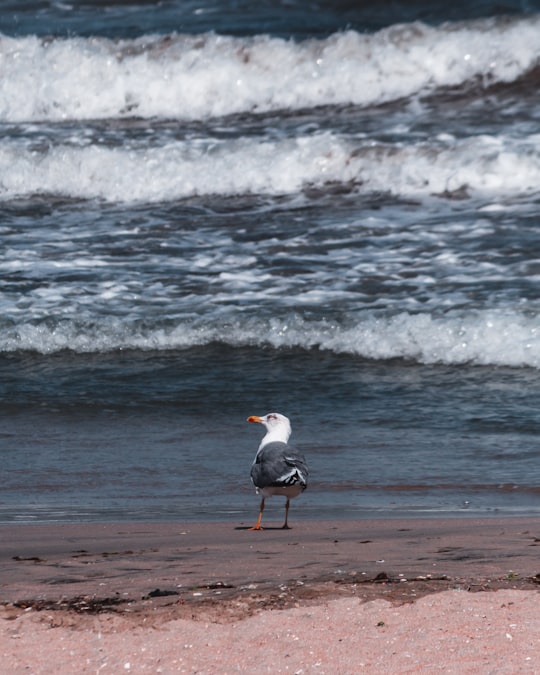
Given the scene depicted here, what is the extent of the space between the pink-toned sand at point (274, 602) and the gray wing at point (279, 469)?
0.88ft

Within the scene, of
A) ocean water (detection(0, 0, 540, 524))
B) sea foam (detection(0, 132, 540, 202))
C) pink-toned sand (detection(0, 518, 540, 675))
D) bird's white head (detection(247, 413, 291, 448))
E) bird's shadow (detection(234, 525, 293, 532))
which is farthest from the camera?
sea foam (detection(0, 132, 540, 202))

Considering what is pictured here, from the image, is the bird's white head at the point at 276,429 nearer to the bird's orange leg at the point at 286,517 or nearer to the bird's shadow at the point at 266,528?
the bird's orange leg at the point at 286,517

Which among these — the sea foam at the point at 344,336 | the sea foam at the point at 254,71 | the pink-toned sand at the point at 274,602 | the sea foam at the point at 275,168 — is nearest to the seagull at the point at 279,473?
the pink-toned sand at the point at 274,602

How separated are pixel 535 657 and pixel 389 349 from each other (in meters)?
4.69

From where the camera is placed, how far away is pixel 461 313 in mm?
7863

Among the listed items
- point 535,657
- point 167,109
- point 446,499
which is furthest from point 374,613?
point 167,109

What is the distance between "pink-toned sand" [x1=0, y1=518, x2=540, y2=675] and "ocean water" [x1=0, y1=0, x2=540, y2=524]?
650 millimetres

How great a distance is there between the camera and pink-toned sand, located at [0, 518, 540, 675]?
9.87 feet

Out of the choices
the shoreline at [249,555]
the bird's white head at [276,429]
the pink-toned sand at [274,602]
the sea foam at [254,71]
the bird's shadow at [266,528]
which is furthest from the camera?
the sea foam at [254,71]

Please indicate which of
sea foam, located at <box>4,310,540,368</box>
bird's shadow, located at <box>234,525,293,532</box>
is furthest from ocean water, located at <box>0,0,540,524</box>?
bird's shadow, located at <box>234,525,293,532</box>

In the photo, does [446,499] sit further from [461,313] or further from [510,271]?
[510,271]

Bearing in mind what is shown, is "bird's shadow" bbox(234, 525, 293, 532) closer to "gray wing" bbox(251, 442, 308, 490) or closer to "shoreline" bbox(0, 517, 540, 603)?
"shoreline" bbox(0, 517, 540, 603)

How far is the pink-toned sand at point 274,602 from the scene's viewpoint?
9.87ft

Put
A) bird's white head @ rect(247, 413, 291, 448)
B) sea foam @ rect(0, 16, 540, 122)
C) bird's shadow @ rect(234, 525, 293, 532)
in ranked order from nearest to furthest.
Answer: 1. bird's shadow @ rect(234, 525, 293, 532)
2. bird's white head @ rect(247, 413, 291, 448)
3. sea foam @ rect(0, 16, 540, 122)
